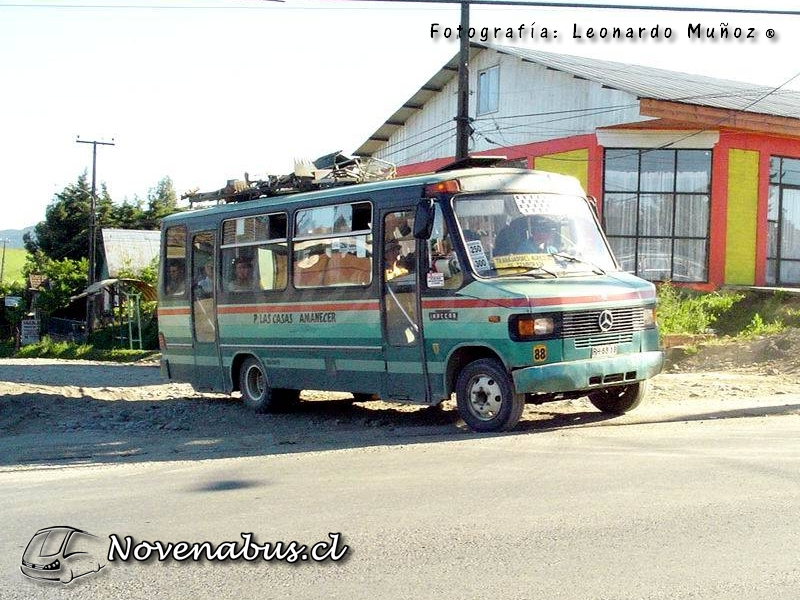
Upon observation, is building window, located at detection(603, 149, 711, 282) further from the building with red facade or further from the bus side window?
the bus side window

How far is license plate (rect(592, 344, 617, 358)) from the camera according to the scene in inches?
415

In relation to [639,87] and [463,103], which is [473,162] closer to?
[463,103]

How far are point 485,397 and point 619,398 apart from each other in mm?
2212

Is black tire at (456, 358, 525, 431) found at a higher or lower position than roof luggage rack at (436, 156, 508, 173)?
lower

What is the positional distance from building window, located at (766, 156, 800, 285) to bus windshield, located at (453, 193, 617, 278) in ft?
49.2

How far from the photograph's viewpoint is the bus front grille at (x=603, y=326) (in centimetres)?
1034

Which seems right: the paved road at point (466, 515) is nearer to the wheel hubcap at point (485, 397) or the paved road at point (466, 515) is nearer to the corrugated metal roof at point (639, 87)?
the wheel hubcap at point (485, 397)

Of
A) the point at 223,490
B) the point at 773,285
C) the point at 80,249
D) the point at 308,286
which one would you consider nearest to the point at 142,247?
the point at 80,249

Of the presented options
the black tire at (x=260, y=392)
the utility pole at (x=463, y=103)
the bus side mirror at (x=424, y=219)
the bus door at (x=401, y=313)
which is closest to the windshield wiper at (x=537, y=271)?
the bus side mirror at (x=424, y=219)

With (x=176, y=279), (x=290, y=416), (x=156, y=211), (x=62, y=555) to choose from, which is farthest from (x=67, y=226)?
(x=62, y=555)

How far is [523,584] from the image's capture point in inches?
209

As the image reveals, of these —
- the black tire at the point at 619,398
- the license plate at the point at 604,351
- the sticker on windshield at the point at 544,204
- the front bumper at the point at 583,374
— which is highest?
the sticker on windshield at the point at 544,204

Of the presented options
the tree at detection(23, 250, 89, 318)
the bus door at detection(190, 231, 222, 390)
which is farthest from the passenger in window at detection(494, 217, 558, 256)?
the tree at detection(23, 250, 89, 318)

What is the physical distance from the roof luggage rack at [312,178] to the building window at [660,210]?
10637mm
